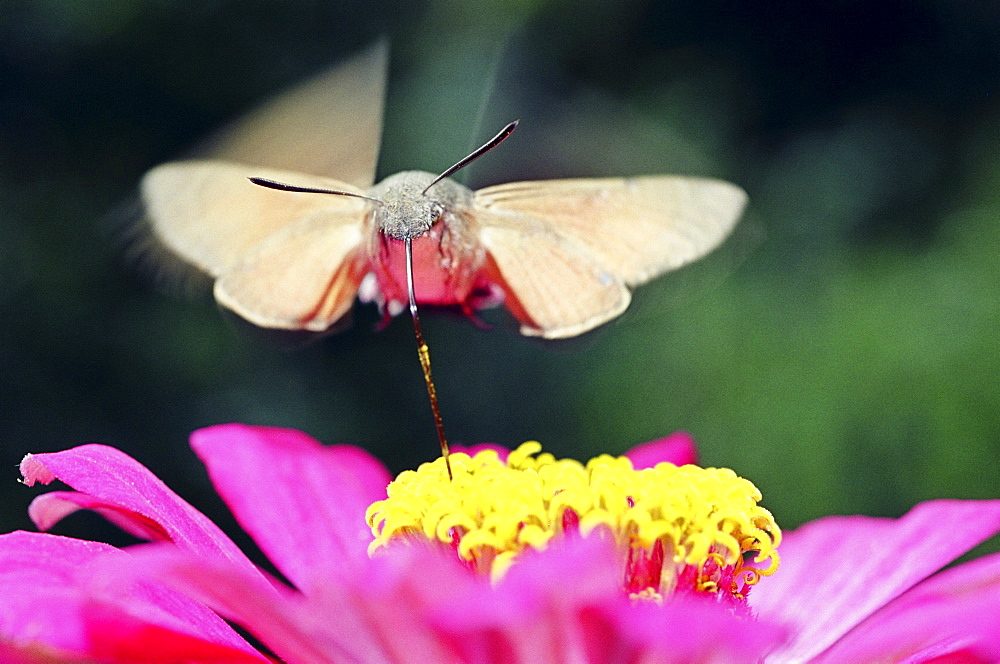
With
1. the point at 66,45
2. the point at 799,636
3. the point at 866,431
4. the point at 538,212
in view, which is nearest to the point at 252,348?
the point at 66,45

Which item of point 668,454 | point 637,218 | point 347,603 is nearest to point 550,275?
point 637,218

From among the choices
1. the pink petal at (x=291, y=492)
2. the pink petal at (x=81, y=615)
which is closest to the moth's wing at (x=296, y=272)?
the pink petal at (x=291, y=492)

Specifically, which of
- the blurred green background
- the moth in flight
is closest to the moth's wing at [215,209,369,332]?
the moth in flight

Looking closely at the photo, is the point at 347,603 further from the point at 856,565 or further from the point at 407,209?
the point at 856,565

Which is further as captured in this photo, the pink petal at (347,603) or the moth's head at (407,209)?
the moth's head at (407,209)

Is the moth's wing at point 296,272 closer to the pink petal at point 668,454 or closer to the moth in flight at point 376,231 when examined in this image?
the moth in flight at point 376,231

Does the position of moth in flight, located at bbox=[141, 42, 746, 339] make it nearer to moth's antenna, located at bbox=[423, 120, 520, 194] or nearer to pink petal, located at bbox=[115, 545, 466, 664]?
moth's antenna, located at bbox=[423, 120, 520, 194]
